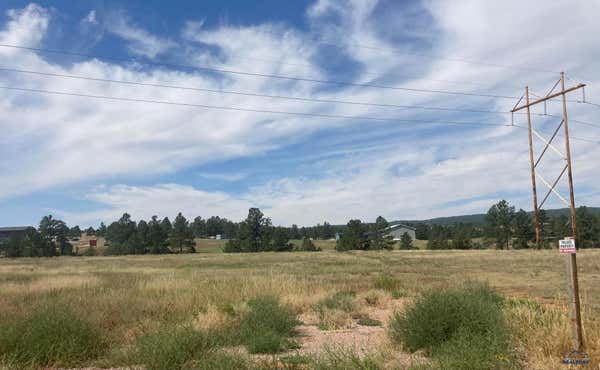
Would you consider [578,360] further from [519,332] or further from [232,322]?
[232,322]

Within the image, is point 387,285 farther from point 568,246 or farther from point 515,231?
point 515,231

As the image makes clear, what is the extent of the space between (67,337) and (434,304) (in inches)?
272

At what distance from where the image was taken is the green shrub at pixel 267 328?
8.86m

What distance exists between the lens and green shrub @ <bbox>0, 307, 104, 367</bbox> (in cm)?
805

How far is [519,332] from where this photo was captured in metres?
8.38

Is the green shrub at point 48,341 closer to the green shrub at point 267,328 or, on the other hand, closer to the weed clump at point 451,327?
the green shrub at point 267,328

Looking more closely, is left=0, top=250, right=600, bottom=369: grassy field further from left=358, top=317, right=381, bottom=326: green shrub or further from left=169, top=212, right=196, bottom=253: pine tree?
left=169, top=212, right=196, bottom=253: pine tree

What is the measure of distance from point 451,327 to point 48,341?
7.34 metres

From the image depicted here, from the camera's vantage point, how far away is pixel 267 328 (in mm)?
10336

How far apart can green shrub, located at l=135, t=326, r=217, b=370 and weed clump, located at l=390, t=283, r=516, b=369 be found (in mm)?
3729

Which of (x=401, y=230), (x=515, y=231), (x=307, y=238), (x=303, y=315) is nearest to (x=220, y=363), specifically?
(x=303, y=315)

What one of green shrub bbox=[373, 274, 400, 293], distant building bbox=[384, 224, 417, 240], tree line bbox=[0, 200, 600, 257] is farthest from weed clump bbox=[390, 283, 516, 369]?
distant building bbox=[384, 224, 417, 240]

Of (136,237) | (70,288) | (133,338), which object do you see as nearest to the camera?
(133,338)

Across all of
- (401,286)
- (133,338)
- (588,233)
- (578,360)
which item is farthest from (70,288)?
(588,233)
